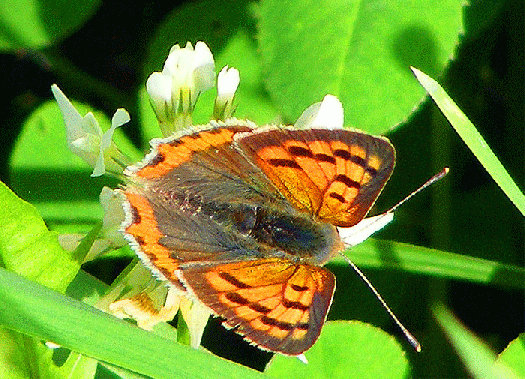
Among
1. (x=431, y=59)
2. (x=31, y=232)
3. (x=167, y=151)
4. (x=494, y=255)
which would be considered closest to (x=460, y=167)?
(x=494, y=255)

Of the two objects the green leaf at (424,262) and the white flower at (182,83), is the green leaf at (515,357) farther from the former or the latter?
Result: the white flower at (182,83)

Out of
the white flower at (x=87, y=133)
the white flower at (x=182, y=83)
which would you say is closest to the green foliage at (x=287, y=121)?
the white flower at (x=87, y=133)

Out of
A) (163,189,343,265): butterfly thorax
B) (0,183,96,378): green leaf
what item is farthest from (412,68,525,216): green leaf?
(0,183,96,378): green leaf

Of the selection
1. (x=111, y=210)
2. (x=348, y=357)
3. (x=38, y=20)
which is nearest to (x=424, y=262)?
(x=348, y=357)

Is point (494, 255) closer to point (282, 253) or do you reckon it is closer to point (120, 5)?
point (282, 253)

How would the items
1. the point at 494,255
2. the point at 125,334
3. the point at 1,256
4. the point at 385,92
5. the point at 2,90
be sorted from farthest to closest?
1. the point at 2,90
2. the point at 494,255
3. the point at 385,92
4. the point at 1,256
5. the point at 125,334

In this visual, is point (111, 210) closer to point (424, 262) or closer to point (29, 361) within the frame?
point (29, 361)
